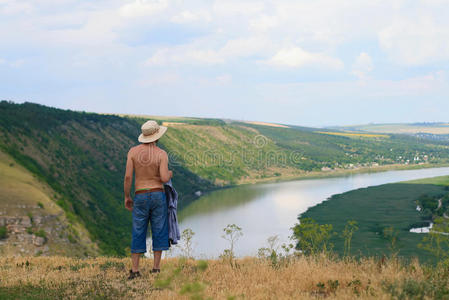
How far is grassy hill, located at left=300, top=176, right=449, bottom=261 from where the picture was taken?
41844 mm

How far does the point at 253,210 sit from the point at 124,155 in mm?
23996

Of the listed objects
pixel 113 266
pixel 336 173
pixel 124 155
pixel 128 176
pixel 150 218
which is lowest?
pixel 336 173

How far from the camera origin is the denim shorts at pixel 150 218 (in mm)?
6102

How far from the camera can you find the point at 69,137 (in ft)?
203

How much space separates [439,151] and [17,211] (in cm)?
16931

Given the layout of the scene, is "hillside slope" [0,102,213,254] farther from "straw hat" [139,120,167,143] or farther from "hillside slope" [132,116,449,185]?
"straw hat" [139,120,167,143]

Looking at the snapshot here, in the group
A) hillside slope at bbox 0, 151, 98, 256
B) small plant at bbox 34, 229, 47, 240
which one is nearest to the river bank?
hillside slope at bbox 0, 151, 98, 256

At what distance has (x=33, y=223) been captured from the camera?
2516cm

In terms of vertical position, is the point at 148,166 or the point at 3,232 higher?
the point at 148,166

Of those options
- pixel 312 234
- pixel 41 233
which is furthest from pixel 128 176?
pixel 41 233

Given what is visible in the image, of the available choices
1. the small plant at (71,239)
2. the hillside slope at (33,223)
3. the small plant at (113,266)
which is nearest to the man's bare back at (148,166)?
the small plant at (113,266)

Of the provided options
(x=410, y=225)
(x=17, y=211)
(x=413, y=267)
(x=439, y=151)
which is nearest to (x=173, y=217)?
(x=413, y=267)

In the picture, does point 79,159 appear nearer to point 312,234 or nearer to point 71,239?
point 71,239

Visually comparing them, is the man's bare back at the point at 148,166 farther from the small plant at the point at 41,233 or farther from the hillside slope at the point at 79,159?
the hillside slope at the point at 79,159
